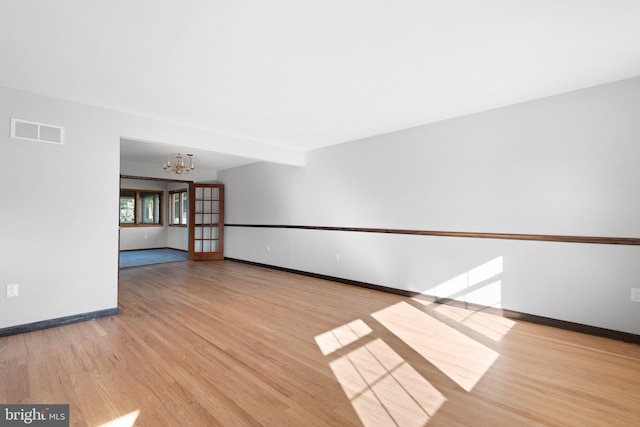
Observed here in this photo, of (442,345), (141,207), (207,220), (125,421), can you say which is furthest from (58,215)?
(141,207)

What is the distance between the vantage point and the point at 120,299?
366 cm

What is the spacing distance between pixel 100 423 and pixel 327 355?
1372 millimetres

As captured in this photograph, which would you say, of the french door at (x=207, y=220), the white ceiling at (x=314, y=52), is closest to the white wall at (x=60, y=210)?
the white ceiling at (x=314, y=52)

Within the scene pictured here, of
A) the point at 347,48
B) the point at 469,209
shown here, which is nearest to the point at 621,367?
the point at 469,209

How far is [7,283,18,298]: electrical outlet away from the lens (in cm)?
256

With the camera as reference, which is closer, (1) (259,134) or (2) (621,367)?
(2) (621,367)

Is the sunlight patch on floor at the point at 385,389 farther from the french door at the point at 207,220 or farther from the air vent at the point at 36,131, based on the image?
the french door at the point at 207,220

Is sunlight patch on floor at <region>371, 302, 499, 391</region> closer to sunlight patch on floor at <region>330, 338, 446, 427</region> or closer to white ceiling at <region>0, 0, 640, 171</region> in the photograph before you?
sunlight patch on floor at <region>330, 338, 446, 427</region>

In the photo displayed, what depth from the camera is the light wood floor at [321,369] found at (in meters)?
1.56

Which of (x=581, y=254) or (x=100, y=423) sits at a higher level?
(x=581, y=254)

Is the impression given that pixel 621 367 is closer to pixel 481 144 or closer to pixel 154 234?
pixel 481 144

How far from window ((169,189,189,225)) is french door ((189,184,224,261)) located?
1.59 m

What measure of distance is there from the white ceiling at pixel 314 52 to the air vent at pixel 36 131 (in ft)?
1.00

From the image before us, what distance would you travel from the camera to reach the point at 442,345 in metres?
2.37
